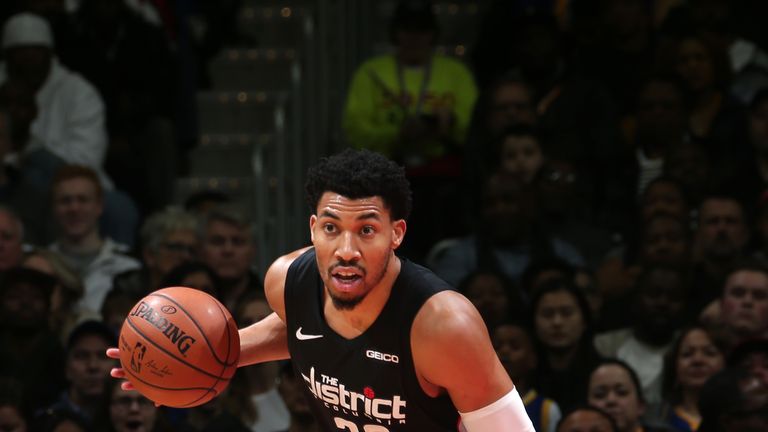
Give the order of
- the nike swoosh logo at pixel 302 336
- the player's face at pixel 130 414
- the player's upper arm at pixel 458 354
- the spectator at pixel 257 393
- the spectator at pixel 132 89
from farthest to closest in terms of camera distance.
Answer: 1. the spectator at pixel 132 89
2. the spectator at pixel 257 393
3. the player's face at pixel 130 414
4. the nike swoosh logo at pixel 302 336
5. the player's upper arm at pixel 458 354

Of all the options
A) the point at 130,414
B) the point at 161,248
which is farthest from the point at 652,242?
the point at 130,414

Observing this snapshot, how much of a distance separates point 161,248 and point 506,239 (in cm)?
200

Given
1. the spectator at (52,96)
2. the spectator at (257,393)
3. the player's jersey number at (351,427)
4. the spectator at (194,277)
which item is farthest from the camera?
the spectator at (52,96)

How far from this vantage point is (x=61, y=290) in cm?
793

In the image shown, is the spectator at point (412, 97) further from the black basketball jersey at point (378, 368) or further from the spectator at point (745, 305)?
the black basketball jersey at point (378, 368)

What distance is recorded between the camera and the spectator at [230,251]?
324 inches

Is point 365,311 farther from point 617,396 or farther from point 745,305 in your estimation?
point 745,305

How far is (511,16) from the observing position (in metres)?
10.2

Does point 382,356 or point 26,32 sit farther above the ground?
point 26,32

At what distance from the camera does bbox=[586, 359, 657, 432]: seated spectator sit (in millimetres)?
7129

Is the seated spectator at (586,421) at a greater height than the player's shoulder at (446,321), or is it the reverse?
the player's shoulder at (446,321)

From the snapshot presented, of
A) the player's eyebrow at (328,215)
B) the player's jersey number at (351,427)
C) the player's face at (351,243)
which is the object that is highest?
the player's eyebrow at (328,215)

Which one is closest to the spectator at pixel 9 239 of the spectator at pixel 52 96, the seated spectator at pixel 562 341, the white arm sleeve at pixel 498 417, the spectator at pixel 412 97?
the spectator at pixel 52 96

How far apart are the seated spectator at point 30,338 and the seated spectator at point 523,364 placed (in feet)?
7.42
